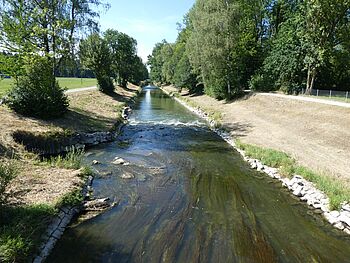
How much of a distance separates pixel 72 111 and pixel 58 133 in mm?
6565

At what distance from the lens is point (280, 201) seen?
12312 mm

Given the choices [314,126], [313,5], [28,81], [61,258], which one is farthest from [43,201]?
[313,5]

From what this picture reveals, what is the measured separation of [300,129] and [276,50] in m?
23.9

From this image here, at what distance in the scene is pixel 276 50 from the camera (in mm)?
42594

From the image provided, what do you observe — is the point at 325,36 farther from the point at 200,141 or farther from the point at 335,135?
the point at 200,141

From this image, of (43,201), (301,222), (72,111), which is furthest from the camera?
(72,111)

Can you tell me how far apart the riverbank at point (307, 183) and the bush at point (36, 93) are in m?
13.9

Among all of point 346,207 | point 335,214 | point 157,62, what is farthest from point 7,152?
point 157,62

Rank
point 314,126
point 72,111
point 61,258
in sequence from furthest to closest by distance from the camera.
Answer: point 72,111 < point 314,126 < point 61,258

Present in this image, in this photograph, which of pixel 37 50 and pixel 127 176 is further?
pixel 37 50

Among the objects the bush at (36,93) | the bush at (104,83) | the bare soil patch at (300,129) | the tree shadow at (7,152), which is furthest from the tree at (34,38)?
the bush at (104,83)

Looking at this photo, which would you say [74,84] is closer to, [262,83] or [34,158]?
[262,83]

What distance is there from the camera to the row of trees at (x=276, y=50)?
34.9 m

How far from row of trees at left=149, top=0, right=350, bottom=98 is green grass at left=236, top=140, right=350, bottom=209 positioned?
2236 cm
